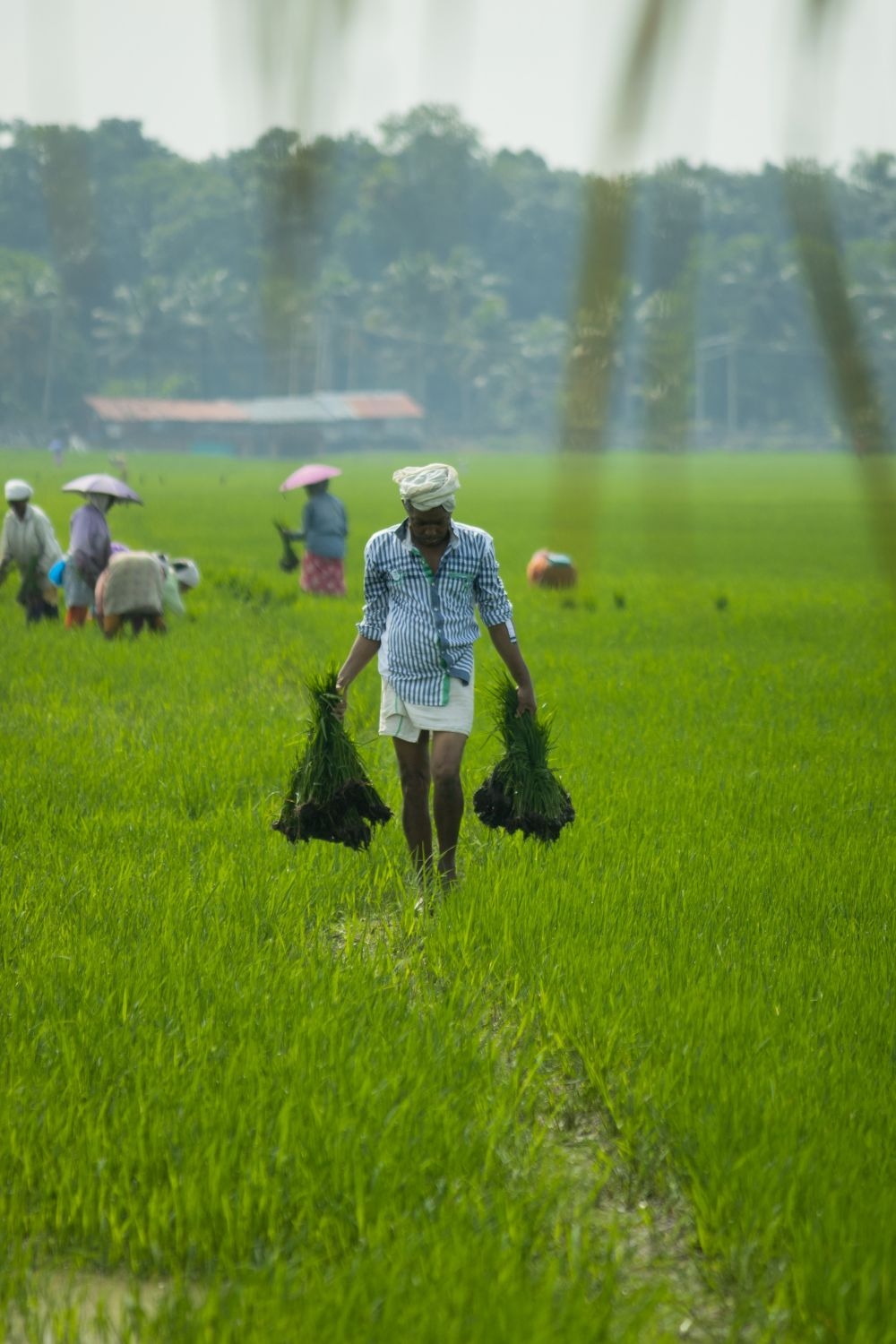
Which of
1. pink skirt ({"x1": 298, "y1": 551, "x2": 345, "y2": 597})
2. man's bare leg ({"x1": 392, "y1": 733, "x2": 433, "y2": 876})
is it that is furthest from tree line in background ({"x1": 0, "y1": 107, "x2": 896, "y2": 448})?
pink skirt ({"x1": 298, "y1": 551, "x2": 345, "y2": 597})

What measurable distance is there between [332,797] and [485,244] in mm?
3027

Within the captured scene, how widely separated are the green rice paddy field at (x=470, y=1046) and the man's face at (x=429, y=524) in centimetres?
76

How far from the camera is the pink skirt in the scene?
1288cm

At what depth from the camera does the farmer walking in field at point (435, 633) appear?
14.0 feet

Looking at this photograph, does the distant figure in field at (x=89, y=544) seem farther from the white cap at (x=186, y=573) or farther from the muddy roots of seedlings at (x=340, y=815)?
the muddy roots of seedlings at (x=340, y=815)

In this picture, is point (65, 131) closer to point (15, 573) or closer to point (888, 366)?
point (888, 366)

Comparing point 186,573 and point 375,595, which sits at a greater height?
point 375,595

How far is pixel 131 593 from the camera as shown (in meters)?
9.94

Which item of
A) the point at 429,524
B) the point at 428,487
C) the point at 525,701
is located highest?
the point at 428,487

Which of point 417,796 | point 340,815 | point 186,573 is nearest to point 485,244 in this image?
point 340,815

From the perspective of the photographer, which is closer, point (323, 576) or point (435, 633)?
point (435, 633)

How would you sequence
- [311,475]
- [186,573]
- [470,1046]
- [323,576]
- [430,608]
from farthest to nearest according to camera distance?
1. [323,576]
2. [186,573]
3. [311,475]
4. [430,608]
5. [470,1046]

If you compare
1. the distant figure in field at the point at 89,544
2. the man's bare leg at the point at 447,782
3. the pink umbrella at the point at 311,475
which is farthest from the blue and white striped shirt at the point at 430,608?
the pink umbrella at the point at 311,475

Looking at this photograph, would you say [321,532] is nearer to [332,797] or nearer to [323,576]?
[323,576]
